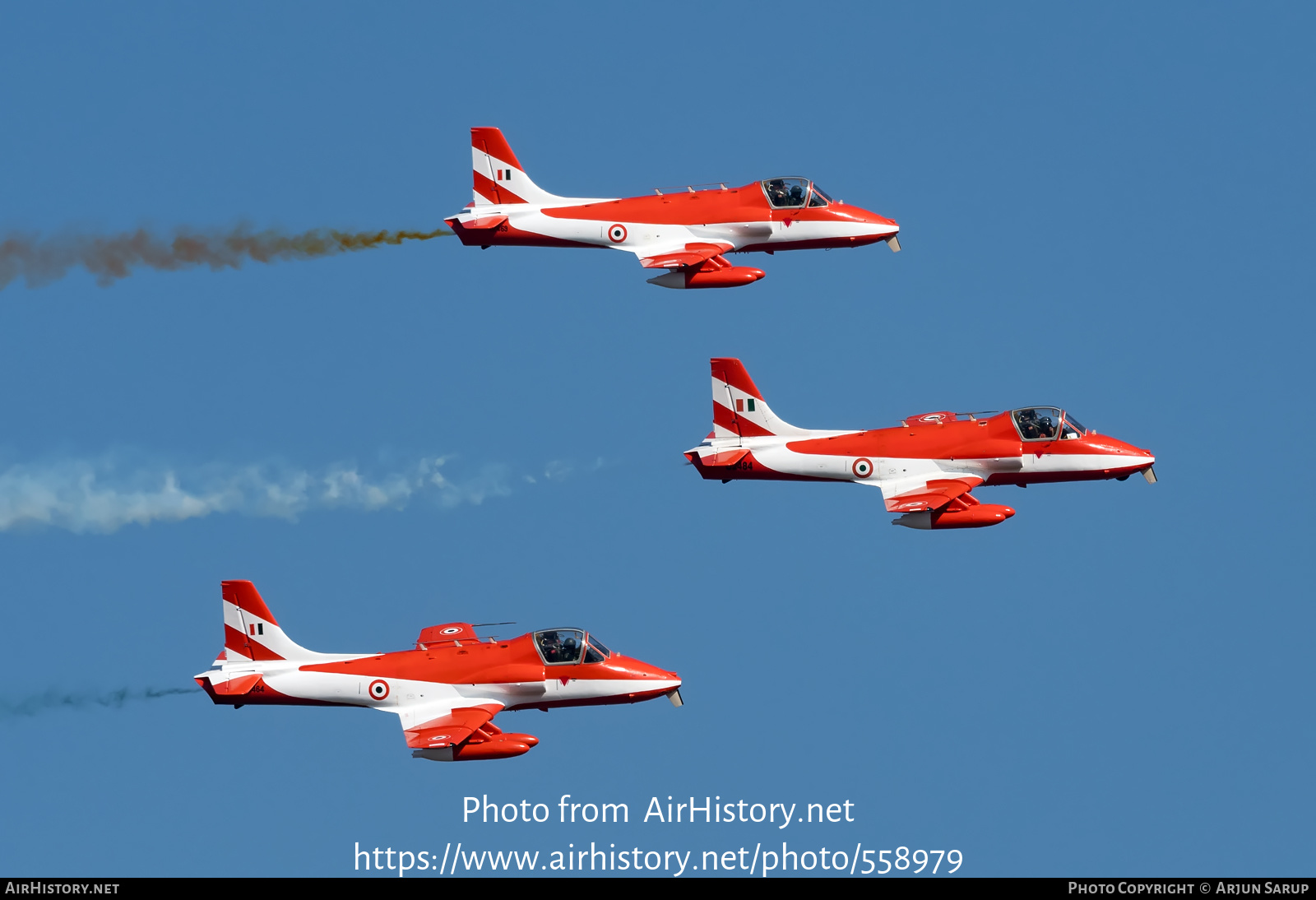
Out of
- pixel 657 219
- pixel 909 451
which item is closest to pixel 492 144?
pixel 657 219

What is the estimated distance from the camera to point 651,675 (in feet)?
380

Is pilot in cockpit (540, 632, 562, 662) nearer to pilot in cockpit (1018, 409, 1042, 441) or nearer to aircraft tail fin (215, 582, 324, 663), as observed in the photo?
aircraft tail fin (215, 582, 324, 663)

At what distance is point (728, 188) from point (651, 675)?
21.0 metres

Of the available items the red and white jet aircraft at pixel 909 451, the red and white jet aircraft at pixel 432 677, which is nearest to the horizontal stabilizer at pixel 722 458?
the red and white jet aircraft at pixel 909 451

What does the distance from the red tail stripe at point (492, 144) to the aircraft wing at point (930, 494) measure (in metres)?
19.4

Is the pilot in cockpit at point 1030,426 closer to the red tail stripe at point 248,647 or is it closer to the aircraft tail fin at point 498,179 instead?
the aircraft tail fin at point 498,179

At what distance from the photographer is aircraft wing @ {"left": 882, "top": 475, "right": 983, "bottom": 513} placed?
119938 millimetres

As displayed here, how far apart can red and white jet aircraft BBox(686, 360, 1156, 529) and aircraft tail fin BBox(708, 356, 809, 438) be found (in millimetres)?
31

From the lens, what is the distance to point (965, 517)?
120 metres

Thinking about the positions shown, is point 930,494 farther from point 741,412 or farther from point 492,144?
point 492,144

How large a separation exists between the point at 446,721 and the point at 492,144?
24.4 meters

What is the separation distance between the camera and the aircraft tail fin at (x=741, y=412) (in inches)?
4818

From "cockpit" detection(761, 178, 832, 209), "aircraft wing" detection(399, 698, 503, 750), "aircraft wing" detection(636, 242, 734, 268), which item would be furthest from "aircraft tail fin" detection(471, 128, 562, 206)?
"aircraft wing" detection(399, 698, 503, 750)
